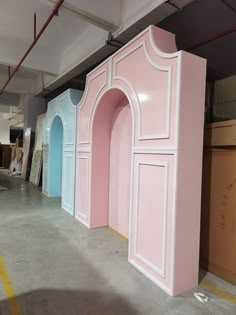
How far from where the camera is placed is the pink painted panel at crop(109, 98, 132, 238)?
11.6 ft

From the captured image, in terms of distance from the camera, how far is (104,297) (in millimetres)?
2094

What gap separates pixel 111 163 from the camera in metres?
4.01

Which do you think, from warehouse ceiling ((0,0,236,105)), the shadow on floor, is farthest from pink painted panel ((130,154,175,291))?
warehouse ceiling ((0,0,236,105))

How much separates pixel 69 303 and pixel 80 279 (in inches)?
14.5

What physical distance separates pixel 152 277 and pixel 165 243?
1.54 ft

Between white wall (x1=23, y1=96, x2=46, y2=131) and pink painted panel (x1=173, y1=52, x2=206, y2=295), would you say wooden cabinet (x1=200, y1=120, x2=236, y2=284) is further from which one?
white wall (x1=23, y1=96, x2=46, y2=131)

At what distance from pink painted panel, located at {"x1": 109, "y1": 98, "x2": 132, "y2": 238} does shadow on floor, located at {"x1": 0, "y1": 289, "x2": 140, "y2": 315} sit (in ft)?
4.98

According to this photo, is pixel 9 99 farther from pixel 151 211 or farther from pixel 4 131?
Answer: pixel 151 211

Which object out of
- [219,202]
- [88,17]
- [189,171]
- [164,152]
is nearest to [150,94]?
[164,152]

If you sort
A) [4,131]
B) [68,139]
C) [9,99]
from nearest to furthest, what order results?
1. [68,139]
2. [9,99]
3. [4,131]

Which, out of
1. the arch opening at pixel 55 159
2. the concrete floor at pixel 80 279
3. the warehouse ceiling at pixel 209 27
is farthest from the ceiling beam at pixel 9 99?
the warehouse ceiling at pixel 209 27

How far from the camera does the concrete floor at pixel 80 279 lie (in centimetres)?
195

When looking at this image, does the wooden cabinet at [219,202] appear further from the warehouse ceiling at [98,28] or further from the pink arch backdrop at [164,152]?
the warehouse ceiling at [98,28]

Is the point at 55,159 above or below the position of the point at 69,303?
above
